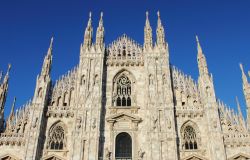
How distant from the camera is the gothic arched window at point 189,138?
25.4 m

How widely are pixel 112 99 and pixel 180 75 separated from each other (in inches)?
297

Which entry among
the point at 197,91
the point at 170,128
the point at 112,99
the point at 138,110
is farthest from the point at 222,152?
the point at 112,99

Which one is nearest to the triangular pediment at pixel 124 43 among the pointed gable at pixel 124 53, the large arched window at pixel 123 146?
the pointed gable at pixel 124 53

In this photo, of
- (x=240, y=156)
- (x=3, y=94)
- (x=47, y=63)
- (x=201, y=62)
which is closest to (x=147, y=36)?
(x=201, y=62)

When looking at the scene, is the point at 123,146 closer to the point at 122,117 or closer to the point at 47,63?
the point at 122,117

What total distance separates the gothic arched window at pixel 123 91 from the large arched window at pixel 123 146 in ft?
10.9

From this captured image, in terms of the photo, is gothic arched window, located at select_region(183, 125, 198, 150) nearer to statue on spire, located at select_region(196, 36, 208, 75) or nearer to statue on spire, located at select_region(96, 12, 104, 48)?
statue on spire, located at select_region(196, 36, 208, 75)

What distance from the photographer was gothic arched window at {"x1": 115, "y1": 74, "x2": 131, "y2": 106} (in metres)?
28.1

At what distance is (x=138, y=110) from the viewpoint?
27.1m

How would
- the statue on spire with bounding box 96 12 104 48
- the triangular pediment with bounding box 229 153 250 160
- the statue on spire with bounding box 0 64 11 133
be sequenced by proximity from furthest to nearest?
1. the statue on spire with bounding box 96 12 104 48
2. the statue on spire with bounding box 0 64 11 133
3. the triangular pediment with bounding box 229 153 250 160

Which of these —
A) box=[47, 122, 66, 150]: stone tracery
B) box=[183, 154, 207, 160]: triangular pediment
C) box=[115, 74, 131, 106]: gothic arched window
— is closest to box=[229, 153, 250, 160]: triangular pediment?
box=[183, 154, 207, 160]: triangular pediment

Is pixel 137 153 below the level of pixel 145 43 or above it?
below

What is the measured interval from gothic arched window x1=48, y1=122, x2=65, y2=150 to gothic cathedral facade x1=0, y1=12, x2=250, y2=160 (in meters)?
Result: 0.09

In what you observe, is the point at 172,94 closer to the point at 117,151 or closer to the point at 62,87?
the point at 117,151
